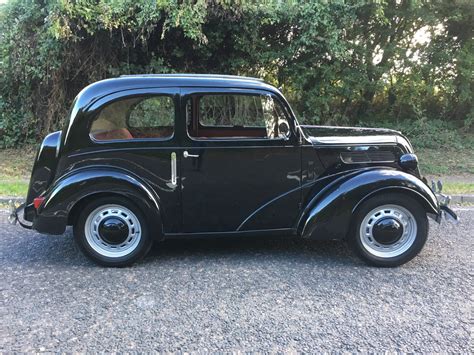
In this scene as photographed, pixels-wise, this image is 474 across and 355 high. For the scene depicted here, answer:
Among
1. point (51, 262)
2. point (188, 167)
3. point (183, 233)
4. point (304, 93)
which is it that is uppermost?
point (304, 93)

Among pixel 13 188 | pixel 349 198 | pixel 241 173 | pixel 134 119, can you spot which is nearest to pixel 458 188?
pixel 349 198

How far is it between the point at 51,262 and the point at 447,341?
3.58 meters

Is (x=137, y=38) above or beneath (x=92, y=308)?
above

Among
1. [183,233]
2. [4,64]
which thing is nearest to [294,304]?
[183,233]

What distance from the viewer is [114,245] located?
13.6ft

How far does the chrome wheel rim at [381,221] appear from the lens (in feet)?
13.5

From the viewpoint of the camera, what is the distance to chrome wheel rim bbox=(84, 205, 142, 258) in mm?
4094

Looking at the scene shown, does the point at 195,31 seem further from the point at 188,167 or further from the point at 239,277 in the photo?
the point at 239,277

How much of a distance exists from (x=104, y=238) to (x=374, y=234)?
8.57 ft

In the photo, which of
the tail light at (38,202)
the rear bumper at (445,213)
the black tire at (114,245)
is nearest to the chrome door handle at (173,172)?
the black tire at (114,245)

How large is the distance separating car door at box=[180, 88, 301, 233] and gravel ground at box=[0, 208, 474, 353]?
0.45 meters

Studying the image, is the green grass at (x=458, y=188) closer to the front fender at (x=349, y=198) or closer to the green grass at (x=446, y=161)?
the green grass at (x=446, y=161)

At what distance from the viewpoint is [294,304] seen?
339 centimetres

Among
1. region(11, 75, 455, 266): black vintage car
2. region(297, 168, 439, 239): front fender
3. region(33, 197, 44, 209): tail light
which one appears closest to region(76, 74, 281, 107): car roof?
region(11, 75, 455, 266): black vintage car
